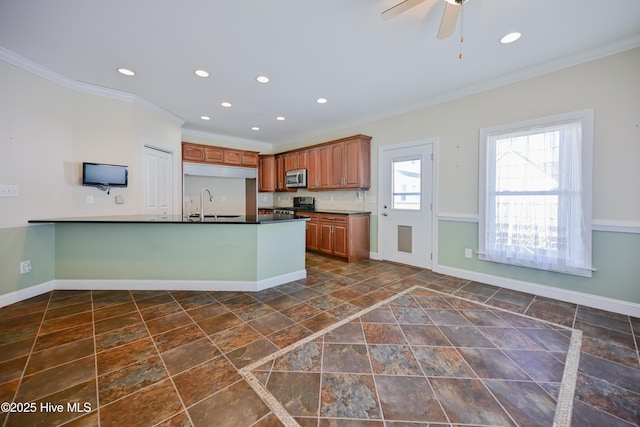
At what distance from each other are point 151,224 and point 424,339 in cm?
325

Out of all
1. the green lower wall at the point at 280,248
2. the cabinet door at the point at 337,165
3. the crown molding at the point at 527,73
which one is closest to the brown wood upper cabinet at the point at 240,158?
→ the cabinet door at the point at 337,165

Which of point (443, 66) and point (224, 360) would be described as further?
point (443, 66)

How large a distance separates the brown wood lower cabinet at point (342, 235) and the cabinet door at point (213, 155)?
8.41 ft

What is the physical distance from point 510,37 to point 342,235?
3.34 meters

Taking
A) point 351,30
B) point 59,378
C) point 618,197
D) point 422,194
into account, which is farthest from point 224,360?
point 618,197

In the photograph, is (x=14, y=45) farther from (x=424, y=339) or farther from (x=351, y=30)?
(x=424, y=339)

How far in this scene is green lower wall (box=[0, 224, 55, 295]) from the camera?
109 inches

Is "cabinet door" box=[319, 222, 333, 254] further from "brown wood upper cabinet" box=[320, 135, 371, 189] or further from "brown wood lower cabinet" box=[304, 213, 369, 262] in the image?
"brown wood upper cabinet" box=[320, 135, 371, 189]

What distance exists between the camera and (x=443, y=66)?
301cm

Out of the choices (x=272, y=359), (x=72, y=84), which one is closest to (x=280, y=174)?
(x=72, y=84)

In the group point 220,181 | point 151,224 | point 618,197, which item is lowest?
point 151,224

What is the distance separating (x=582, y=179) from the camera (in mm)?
2703

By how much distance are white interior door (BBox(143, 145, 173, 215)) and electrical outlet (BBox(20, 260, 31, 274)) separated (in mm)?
1430

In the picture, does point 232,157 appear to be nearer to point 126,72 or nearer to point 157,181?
point 157,181
